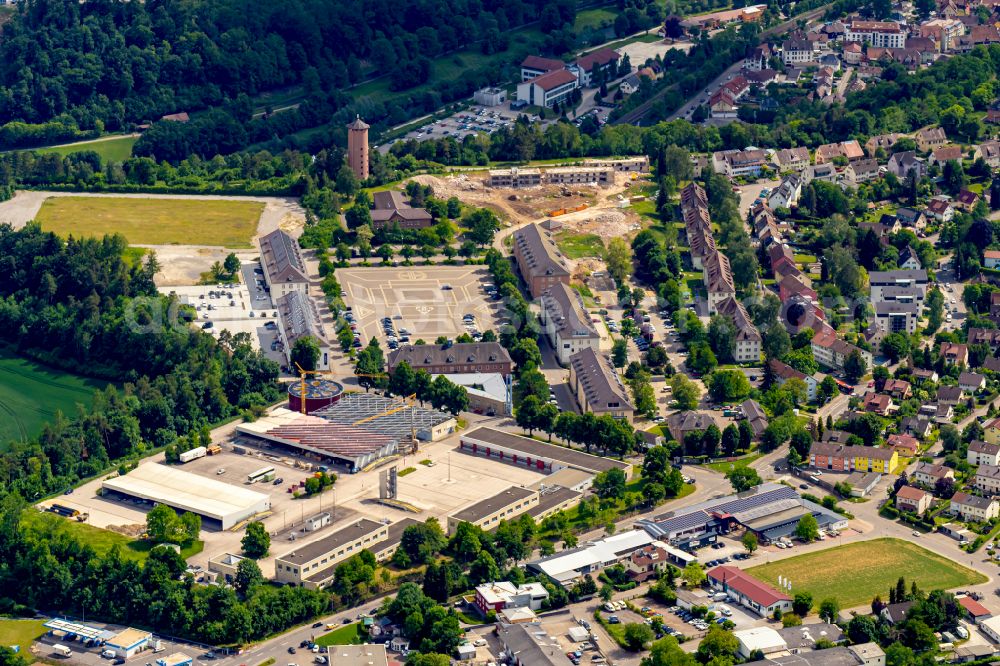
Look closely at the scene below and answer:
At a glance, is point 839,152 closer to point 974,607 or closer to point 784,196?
point 784,196

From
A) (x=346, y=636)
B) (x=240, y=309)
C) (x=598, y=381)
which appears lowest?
(x=346, y=636)

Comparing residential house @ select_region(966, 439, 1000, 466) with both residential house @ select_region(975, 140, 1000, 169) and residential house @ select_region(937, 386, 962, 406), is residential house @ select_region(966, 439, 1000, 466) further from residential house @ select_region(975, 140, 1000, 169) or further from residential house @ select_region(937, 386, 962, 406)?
residential house @ select_region(975, 140, 1000, 169)

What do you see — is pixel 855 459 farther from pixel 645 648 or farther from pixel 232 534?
pixel 232 534

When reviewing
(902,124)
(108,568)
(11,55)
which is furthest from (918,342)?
(11,55)

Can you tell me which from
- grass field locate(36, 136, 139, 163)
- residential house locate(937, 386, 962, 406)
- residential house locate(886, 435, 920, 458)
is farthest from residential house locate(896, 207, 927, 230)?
grass field locate(36, 136, 139, 163)

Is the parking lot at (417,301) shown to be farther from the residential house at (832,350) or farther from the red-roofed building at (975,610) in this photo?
the red-roofed building at (975,610)

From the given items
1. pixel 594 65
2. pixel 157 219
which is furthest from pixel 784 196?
pixel 157 219
